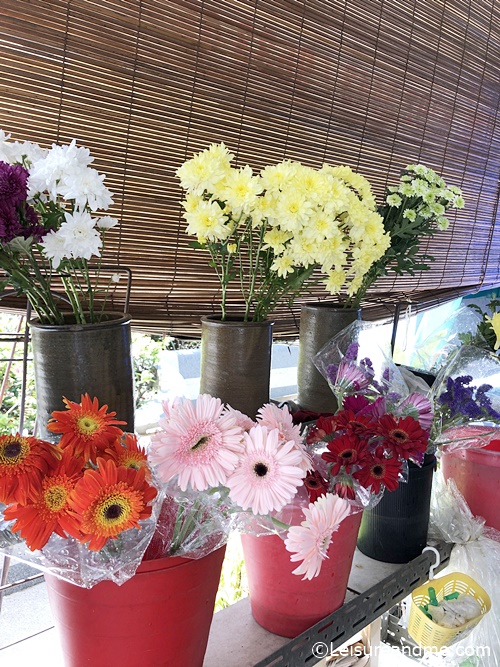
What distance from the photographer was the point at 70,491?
1.66ft

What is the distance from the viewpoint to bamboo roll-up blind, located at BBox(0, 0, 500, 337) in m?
0.94

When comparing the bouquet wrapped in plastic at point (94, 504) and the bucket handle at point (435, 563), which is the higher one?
the bouquet wrapped in plastic at point (94, 504)

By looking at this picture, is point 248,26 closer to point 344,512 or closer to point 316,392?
point 316,392

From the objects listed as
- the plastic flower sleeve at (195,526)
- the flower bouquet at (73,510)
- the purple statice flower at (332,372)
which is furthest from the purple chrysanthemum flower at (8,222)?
Result: the purple statice flower at (332,372)

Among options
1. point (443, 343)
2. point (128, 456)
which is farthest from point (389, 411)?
point (443, 343)

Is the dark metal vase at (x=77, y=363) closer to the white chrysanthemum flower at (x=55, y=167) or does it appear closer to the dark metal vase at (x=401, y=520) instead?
the white chrysanthemum flower at (x=55, y=167)

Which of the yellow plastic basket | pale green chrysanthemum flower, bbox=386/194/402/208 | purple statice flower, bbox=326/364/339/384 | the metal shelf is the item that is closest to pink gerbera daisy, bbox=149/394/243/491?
the metal shelf

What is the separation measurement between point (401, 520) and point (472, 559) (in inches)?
7.6

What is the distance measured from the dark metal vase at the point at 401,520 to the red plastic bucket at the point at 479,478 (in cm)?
14

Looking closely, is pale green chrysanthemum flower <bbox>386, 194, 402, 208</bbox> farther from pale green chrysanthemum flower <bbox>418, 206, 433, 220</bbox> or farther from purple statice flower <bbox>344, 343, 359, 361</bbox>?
purple statice flower <bbox>344, 343, 359, 361</bbox>

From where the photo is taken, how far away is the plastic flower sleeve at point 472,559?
3.39 ft

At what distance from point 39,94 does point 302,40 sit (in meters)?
0.68

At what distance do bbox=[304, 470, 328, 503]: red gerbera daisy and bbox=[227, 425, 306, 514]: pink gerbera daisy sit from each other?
99 millimetres

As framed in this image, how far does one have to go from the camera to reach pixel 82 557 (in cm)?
52
